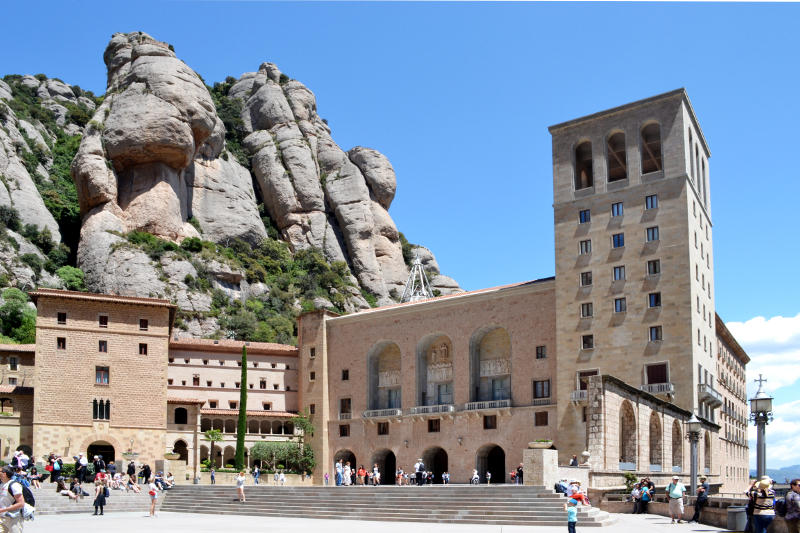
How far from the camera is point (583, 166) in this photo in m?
52.4

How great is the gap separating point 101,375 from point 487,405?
75.6 ft

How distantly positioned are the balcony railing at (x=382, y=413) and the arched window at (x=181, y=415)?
1200cm

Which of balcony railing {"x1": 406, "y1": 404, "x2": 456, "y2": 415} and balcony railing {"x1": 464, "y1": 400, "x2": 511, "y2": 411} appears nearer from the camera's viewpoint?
balcony railing {"x1": 464, "y1": 400, "x2": 511, "y2": 411}

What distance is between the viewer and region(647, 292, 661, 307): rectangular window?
46.1 meters

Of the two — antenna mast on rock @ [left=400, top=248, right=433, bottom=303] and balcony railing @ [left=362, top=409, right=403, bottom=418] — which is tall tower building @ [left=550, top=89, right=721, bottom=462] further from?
antenna mast on rock @ [left=400, top=248, right=433, bottom=303]

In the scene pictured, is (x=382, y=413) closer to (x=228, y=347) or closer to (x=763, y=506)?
(x=228, y=347)

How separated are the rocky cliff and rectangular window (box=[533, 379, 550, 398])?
35.8 metres

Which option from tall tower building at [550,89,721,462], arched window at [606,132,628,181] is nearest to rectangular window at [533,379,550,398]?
tall tower building at [550,89,721,462]

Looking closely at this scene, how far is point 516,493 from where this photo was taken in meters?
27.0

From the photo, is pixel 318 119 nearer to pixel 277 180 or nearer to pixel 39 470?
pixel 277 180

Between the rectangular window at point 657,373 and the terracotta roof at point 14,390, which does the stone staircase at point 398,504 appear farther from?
the rectangular window at point 657,373

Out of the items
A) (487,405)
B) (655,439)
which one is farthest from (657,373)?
(487,405)

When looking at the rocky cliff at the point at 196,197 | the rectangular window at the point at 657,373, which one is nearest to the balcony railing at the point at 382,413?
the rectangular window at the point at 657,373

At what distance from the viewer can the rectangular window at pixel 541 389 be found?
161 feet
